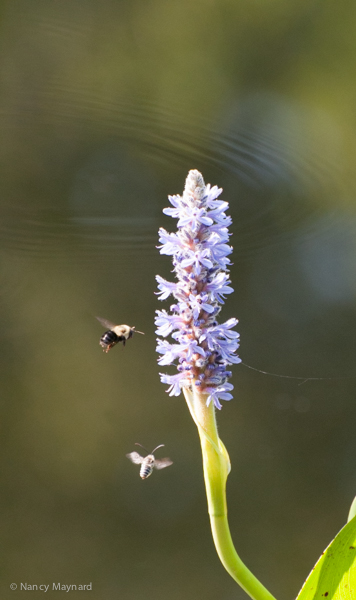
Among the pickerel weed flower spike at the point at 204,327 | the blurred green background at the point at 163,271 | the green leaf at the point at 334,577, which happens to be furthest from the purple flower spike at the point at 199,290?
the blurred green background at the point at 163,271

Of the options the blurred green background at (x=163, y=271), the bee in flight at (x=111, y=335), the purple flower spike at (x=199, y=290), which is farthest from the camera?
the blurred green background at (x=163, y=271)

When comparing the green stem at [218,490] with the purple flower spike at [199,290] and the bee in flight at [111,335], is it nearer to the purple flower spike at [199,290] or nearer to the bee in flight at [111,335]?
the purple flower spike at [199,290]

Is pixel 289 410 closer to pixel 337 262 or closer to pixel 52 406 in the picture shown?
pixel 337 262

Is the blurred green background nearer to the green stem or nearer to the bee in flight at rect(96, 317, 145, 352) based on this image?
the bee in flight at rect(96, 317, 145, 352)

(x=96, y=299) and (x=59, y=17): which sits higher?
(x=59, y=17)

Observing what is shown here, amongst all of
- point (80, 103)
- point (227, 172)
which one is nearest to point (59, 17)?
point (80, 103)

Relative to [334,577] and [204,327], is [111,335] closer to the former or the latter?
[204,327]

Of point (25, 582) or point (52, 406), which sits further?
point (52, 406)
